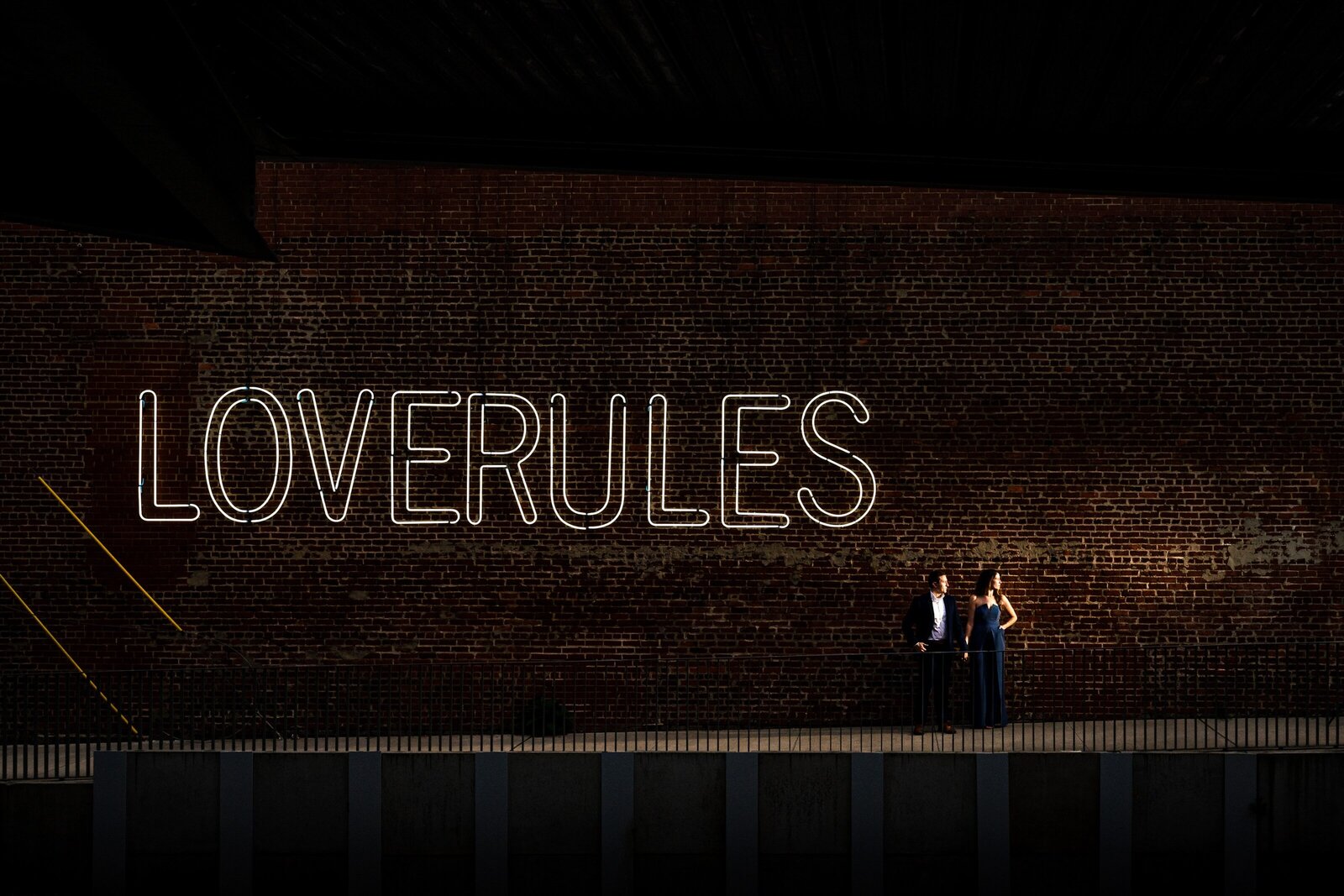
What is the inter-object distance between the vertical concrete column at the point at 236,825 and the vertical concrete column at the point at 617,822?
2.55 meters

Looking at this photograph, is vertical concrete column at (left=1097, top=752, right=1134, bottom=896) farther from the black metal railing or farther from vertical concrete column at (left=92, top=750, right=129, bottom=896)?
vertical concrete column at (left=92, top=750, right=129, bottom=896)

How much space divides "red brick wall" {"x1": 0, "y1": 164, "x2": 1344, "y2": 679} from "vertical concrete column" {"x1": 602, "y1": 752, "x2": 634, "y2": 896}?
252 cm

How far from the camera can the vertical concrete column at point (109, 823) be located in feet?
33.0

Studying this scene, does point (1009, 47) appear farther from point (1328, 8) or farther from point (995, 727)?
point (995, 727)

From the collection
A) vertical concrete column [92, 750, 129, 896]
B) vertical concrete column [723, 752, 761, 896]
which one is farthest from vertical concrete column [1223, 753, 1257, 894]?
vertical concrete column [92, 750, 129, 896]

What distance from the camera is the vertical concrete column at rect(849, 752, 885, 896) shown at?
32.9 ft

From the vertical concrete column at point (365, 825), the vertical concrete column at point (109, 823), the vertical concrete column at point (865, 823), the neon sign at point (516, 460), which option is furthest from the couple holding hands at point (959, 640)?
the vertical concrete column at point (109, 823)

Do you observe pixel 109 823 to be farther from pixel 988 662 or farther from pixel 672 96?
pixel 988 662

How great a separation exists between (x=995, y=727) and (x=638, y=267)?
5075mm

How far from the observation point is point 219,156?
678 cm

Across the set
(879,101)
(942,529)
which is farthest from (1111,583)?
(879,101)

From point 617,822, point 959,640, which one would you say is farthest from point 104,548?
point 959,640

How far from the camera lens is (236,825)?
10164mm

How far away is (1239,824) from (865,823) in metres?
2.62
